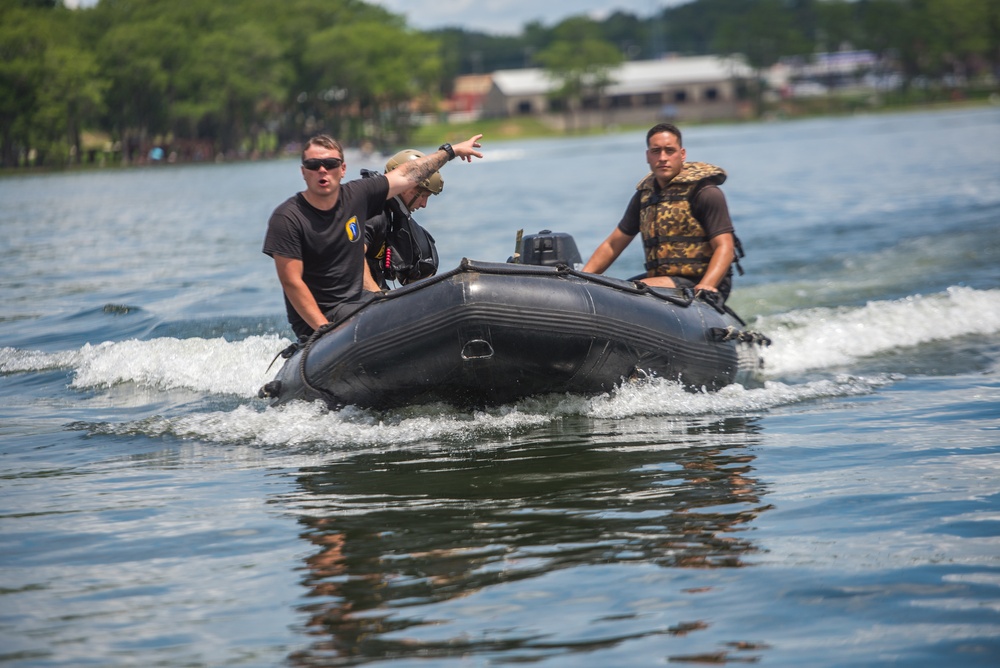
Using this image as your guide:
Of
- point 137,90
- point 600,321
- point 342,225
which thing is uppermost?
point 137,90

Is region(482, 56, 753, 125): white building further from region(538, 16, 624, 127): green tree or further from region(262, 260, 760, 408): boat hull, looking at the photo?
region(262, 260, 760, 408): boat hull

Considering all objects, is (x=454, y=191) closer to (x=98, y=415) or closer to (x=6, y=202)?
(x=6, y=202)

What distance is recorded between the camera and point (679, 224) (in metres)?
8.12

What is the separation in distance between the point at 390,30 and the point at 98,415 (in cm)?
9071

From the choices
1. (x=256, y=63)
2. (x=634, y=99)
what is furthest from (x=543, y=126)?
(x=256, y=63)

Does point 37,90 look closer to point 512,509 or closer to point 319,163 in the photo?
point 319,163

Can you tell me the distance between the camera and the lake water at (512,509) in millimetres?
3826

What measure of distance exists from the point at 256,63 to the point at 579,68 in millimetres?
48027

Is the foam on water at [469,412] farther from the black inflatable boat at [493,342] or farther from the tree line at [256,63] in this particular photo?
the tree line at [256,63]

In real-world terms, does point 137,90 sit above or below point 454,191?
above

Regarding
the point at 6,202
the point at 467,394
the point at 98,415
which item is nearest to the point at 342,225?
the point at 467,394

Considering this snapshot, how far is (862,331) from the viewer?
32.2 ft

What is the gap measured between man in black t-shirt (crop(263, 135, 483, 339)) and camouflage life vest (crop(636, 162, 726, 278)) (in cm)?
150

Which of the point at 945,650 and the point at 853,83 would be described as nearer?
the point at 945,650
